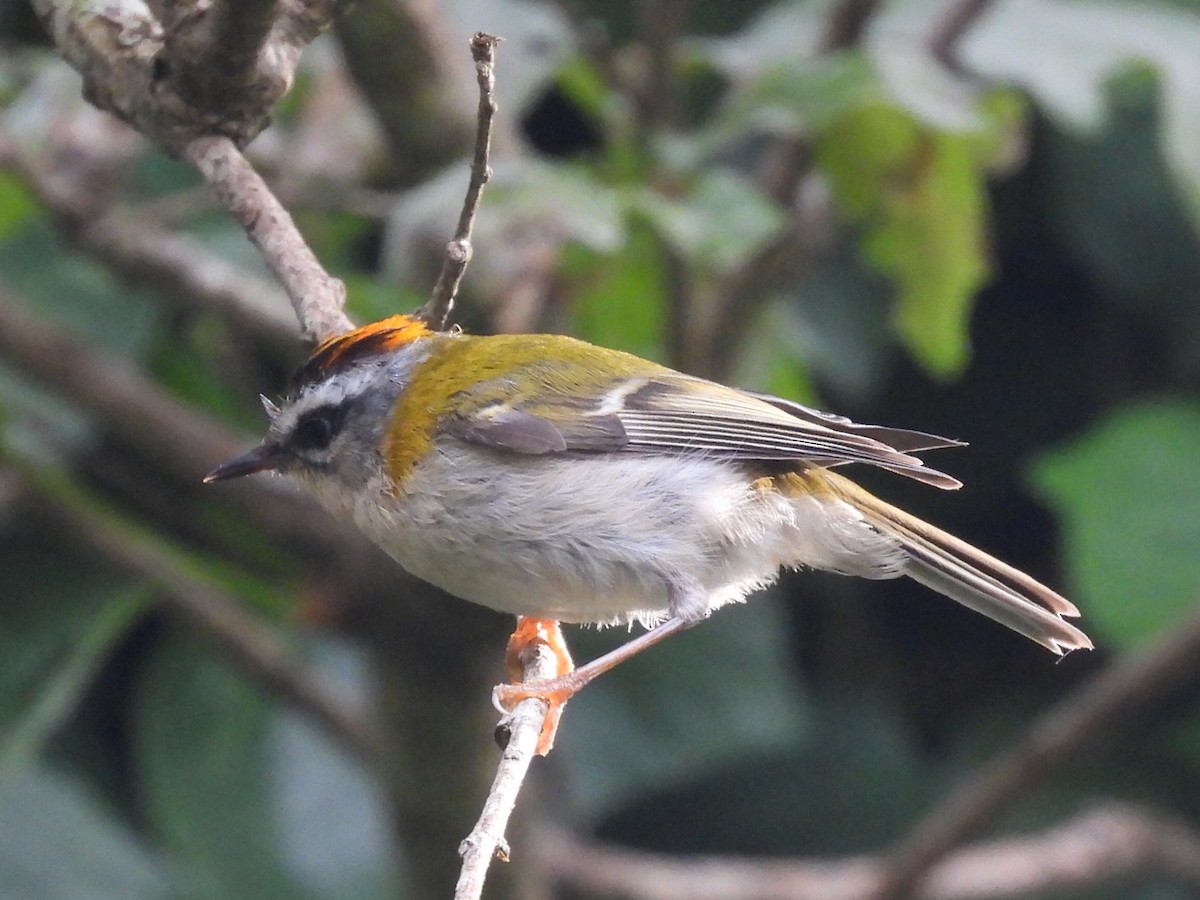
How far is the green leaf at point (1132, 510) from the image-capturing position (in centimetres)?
402

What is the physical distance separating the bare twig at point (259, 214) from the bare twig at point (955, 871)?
194cm

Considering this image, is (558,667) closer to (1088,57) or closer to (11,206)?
(1088,57)

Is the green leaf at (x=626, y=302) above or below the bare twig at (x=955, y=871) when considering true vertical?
above

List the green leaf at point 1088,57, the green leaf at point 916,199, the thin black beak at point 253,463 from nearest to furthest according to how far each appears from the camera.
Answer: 1. the thin black beak at point 253,463
2. the green leaf at point 1088,57
3. the green leaf at point 916,199

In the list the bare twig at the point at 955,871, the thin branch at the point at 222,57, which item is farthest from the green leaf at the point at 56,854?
the thin branch at the point at 222,57

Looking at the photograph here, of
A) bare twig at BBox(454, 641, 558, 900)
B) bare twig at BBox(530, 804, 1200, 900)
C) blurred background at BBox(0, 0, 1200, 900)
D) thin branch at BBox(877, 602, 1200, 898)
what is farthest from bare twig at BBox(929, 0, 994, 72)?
bare twig at BBox(530, 804, 1200, 900)

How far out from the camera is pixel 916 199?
3.08 m

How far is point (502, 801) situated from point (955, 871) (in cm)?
248

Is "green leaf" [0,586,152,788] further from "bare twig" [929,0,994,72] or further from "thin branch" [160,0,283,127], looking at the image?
"bare twig" [929,0,994,72]

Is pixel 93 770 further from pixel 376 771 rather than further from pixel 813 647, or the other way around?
pixel 813 647

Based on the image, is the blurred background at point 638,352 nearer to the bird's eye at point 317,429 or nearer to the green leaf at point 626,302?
the green leaf at point 626,302

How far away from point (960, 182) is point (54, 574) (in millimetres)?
2583

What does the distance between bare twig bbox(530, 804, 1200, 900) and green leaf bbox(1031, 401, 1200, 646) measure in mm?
534

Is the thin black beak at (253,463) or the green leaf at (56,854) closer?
the thin black beak at (253,463)
